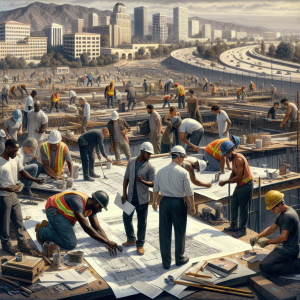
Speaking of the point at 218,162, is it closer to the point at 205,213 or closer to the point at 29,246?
the point at 205,213

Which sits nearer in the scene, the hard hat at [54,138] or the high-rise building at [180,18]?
the hard hat at [54,138]

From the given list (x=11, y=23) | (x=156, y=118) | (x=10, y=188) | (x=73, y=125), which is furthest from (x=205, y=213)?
(x=11, y=23)

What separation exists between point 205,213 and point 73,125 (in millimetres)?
13231

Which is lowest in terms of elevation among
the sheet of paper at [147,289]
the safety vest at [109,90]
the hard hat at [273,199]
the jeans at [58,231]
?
the sheet of paper at [147,289]

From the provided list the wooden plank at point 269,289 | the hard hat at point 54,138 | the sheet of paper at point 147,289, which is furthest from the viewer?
the hard hat at point 54,138

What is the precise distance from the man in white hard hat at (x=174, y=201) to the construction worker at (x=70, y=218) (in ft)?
2.32

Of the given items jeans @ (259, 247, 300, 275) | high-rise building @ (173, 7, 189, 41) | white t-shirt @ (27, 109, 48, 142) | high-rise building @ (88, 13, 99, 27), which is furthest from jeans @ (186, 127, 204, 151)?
high-rise building @ (88, 13, 99, 27)

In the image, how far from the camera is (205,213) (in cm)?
779

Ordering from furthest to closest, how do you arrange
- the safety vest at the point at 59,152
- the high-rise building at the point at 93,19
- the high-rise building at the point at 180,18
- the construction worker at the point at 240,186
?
the high-rise building at the point at 93,19 → the high-rise building at the point at 180,18 → the safety vest at the point at 59,152 → the construction worker at the point at 240,186

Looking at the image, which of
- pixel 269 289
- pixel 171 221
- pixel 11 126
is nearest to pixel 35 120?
pixel 11 126

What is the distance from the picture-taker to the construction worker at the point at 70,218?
5.93 metres

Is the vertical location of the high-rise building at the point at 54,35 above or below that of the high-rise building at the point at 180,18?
below

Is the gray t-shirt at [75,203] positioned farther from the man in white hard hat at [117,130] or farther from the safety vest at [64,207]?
the man in white hard hat at [117,130]

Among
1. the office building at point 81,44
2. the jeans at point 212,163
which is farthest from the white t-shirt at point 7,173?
the office building at point 81,44
